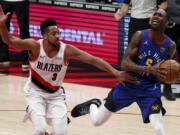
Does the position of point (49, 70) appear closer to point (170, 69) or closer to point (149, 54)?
point (149, 54)

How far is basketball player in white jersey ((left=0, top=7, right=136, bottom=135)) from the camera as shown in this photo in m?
7.73

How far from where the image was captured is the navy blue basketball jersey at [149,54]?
7.73 m

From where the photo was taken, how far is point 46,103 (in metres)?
7.96

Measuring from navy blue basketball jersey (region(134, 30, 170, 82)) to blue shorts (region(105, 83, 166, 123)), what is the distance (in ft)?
0.80

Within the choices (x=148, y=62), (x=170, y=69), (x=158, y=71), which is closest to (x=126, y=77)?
(x=148, y=62)

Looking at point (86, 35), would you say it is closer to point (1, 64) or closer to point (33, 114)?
point (1, 64)

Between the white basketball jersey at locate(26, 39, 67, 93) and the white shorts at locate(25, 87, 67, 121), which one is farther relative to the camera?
the white basketball jersey at locate(26, 39, 67, 93)

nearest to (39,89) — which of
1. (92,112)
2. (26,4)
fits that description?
(92,112)

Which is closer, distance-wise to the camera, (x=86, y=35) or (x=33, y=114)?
(x=33, y=114)

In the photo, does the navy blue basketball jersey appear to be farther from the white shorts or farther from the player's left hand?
the white shorts

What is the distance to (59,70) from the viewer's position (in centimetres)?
792

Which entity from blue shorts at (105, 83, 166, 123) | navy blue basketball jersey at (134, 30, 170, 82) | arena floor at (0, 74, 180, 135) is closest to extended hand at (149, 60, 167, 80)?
navy blue basketball jersey at (134, 30, 170, 82)

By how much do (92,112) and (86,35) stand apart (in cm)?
512

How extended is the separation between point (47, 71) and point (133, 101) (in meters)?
1.20
